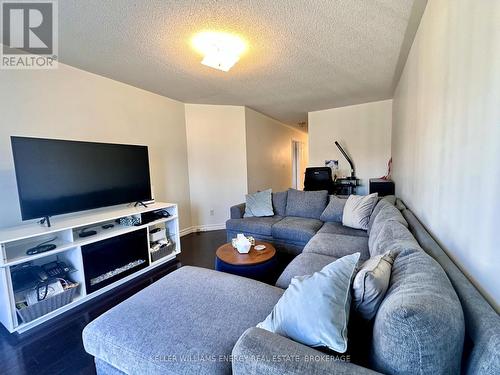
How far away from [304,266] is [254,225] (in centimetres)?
134

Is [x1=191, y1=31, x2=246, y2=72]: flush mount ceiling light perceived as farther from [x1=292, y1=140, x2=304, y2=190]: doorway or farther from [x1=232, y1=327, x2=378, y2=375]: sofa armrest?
[x1=292, y1=140, x2=304, y2=190]: doorway

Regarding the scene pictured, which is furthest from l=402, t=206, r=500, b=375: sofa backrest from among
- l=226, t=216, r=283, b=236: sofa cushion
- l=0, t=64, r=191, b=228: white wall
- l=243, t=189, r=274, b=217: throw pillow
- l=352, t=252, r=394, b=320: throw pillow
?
l=0, t=64, r=191, b=228: white wall

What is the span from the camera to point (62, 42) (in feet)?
6.62

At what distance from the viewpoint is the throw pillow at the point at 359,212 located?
8.25 feet

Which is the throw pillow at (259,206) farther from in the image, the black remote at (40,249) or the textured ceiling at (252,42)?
the black remote at (40,249)

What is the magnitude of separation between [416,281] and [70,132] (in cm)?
324

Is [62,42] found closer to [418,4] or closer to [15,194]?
[15,194]

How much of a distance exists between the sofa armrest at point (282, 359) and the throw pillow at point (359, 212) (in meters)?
1.98

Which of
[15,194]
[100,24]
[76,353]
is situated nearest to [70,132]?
[15,194]

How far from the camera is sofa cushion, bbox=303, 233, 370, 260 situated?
1939 mm

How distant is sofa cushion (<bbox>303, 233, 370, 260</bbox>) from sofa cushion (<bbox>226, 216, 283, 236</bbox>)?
769mm

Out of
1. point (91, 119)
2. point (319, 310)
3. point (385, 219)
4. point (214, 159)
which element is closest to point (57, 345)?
point (319, 310)

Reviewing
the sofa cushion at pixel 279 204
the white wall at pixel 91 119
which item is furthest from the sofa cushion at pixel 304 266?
the white wall at pixel 91 119

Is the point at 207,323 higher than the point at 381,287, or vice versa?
the point at 381,287
